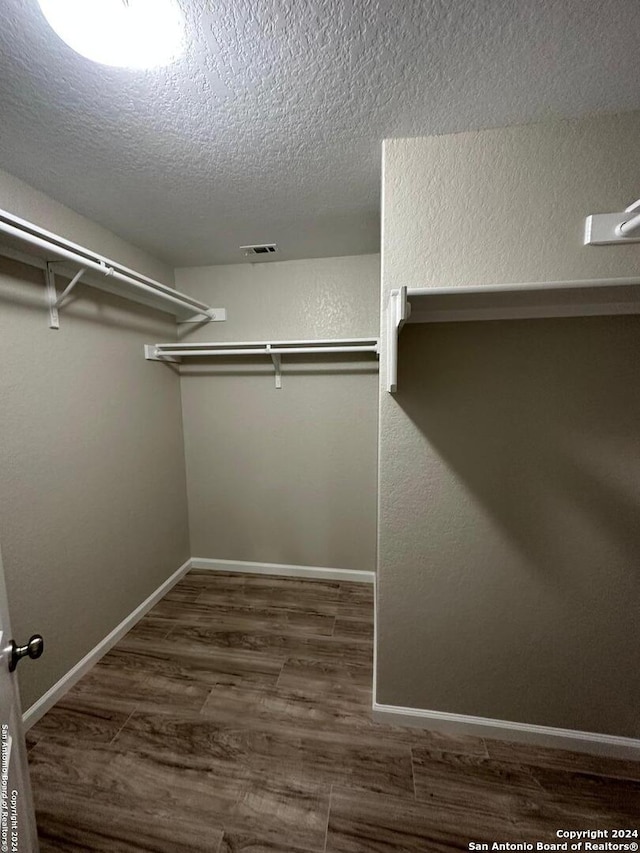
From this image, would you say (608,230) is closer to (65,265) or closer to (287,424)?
(287,424)

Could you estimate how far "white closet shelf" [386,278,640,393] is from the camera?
0.96m

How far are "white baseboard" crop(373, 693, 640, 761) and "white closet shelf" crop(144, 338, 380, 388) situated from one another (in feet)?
6.17

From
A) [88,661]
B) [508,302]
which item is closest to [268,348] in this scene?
[508,302]

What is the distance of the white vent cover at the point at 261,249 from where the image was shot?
208cm

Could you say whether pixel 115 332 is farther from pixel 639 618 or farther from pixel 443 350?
pixel 639 618

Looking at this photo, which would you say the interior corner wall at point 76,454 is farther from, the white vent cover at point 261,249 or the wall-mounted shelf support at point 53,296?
the white vent cover at point 261,249

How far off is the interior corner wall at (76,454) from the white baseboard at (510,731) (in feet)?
5.28

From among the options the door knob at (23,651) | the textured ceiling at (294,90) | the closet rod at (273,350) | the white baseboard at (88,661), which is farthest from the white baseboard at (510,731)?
the textured ceiling at (294,90)

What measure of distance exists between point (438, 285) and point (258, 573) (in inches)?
97.1

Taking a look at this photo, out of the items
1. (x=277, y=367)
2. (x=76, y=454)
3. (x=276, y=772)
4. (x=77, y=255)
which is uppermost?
(x=77, y=255)

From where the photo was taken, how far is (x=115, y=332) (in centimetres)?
195

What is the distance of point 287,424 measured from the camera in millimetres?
2480

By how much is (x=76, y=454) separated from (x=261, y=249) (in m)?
1.66

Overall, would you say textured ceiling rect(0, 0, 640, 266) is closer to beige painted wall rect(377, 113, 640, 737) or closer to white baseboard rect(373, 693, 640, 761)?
beige painted wall rect(377, 113, 640, 737)
